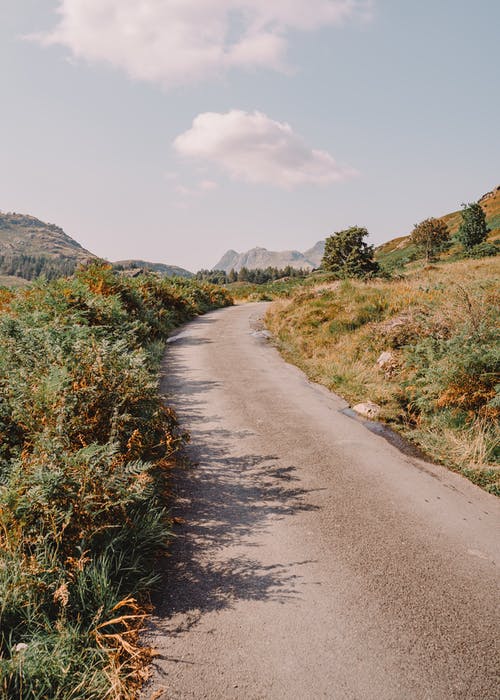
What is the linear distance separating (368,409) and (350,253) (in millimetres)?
40980

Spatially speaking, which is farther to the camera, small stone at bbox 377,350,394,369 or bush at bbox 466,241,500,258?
bush at bbox 466,241,500,258

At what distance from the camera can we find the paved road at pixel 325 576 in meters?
2.86

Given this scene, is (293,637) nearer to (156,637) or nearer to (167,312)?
(156,637)

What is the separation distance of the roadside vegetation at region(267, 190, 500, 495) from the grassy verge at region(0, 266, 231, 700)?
4.74m

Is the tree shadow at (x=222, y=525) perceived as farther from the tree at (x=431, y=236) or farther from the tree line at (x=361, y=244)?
the tree at (x=431, y=236)

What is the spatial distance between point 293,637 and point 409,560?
1.63m

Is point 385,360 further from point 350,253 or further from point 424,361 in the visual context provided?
point 350,253

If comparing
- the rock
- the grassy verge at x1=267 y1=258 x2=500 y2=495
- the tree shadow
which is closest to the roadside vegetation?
the grassy verge at x1=267 y1=258 x2=500 y2=495

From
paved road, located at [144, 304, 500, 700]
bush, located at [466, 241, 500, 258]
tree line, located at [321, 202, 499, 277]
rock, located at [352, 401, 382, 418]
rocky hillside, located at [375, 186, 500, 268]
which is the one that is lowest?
paved road, located at [144, 304, 500, 700]

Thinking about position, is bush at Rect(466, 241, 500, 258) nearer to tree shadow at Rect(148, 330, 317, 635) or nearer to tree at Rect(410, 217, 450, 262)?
tree at Rect(410, 217, 450, 262)

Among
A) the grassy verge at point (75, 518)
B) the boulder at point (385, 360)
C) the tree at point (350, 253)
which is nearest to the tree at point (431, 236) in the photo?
the tree at point (350, 253)

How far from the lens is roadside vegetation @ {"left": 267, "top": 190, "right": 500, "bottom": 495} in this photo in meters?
6.43

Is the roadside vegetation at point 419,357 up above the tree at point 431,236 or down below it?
below

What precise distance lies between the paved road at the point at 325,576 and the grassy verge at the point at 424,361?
0.71 m
